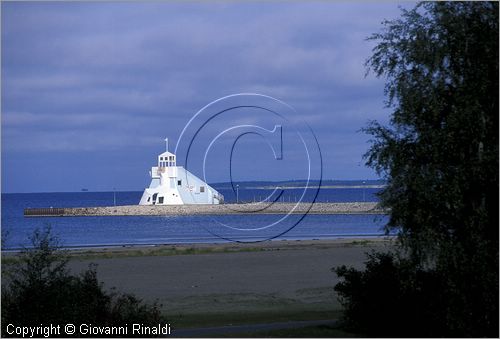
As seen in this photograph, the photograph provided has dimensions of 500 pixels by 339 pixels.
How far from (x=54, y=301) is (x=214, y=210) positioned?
92105 mm

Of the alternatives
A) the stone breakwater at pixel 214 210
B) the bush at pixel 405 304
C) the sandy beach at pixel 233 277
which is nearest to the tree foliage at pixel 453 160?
the bush at pixel 405 304

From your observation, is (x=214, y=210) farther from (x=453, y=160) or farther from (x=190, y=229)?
(x=453, y=160)

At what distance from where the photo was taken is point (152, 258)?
42.8m

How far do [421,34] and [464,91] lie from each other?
4.46 feet

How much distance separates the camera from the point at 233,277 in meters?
32.1

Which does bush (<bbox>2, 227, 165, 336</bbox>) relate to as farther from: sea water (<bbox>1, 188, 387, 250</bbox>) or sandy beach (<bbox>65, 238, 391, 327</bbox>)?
sea water (<bbox>1, 188, 387, 250</bbox>)

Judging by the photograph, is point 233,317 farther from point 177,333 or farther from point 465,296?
point 465,296

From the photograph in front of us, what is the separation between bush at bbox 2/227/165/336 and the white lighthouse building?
8218cm

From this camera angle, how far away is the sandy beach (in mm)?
22906

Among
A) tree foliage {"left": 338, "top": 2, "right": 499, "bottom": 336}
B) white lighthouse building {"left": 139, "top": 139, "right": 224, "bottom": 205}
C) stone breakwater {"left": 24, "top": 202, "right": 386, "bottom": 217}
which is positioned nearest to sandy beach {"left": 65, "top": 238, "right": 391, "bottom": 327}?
tree foliage {"left": 338, "top": 2, "right": 499, "bottom": 336}

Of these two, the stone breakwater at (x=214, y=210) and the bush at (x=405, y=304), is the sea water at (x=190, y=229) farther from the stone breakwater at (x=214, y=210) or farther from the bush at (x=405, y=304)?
the bush at (x=405, y=304)

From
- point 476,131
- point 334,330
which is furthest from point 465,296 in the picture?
point 334,330

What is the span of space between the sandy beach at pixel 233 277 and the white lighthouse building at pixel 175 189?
4822 centimetres

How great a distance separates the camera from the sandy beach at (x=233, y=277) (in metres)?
22.9
